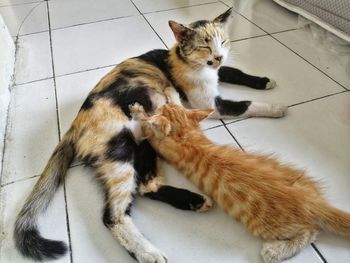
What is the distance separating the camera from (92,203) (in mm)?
1056

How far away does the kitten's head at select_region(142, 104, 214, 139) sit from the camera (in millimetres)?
1067

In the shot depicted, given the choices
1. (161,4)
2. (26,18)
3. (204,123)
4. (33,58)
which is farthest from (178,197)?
(26,18)

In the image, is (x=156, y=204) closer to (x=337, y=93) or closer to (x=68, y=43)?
(x=337, y=93)

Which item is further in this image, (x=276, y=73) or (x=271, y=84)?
(x=276, y=73)

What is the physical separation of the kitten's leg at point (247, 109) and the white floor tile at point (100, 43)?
738 mm

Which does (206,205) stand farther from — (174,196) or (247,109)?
(247,109)

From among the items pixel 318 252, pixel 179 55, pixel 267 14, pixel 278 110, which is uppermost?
pixel 179 55

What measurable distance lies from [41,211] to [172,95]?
66cm

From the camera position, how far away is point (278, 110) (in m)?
1.29

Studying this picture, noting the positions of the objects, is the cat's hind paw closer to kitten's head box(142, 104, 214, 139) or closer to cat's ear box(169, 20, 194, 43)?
kitten's head box(142, 104, 214, 139)

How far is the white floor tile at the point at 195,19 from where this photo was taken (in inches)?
76.3

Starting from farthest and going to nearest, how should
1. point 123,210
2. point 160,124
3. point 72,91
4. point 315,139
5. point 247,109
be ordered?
point 72,91 < point 247,109 < point 315,139 < point 160,124 < point 123,210

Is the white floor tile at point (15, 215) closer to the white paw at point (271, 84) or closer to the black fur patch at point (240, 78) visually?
the black fur patch at point (240, 78)

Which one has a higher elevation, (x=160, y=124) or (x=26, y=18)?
(x=26, y=18)
